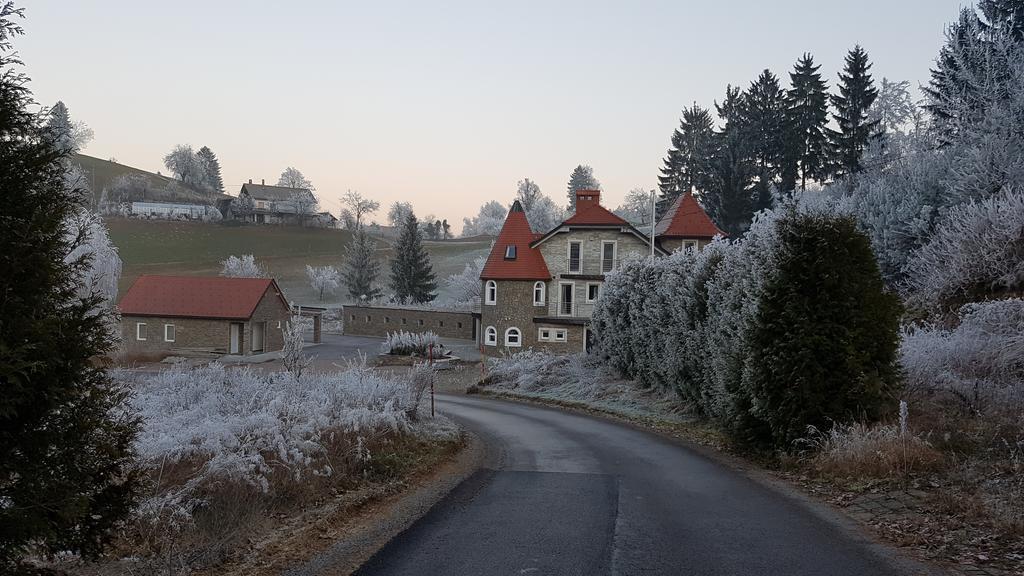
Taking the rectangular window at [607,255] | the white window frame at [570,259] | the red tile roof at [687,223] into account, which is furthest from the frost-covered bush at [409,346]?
the red tile roof at [687,223]

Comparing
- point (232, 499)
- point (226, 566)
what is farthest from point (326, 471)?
point (226, 566)

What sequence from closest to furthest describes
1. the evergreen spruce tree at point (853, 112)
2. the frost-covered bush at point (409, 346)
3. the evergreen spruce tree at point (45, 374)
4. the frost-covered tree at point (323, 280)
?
the evergreen spruce tree at point (45, 374) → the frost-covered bush at point (409, 346) → the evergreen spruce tree at point (853, 112) → the frost-covered tree at point (323, 280)

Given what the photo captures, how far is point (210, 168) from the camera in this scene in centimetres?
18200

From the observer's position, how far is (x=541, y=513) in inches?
373

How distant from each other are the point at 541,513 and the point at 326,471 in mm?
3369

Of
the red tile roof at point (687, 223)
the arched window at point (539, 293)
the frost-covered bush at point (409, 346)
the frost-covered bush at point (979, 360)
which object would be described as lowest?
the frost-covered bush at point (409, 346)

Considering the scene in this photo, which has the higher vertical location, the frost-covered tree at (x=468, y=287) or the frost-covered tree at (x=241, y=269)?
the frost-covered tree at (x=241, y=269)

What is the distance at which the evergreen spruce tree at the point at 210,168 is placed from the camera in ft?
585

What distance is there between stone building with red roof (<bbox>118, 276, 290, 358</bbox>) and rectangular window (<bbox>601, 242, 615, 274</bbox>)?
2340 cm

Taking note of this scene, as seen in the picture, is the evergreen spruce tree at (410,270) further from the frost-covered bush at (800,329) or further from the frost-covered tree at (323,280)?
the frost-covered bush at (800,329)

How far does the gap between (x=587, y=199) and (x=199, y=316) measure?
27.7 meters

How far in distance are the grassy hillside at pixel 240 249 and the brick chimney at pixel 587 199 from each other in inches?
2123

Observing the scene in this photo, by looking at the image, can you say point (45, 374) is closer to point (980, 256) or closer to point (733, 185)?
point (980, 256)

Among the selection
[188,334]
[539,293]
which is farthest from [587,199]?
[188,334]
